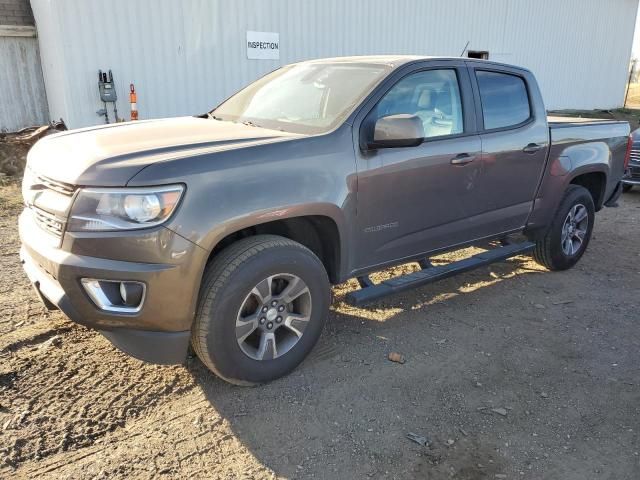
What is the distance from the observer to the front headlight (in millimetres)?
2551

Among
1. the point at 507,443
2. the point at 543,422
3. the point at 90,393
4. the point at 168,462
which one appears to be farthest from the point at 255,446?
the point at 543,422

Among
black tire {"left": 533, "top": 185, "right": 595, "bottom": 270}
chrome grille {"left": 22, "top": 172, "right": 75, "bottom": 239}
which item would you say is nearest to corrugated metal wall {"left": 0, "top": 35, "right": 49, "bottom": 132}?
chrome grille {"left": 22, "top": 172, "right": 75, "bottom": 239}

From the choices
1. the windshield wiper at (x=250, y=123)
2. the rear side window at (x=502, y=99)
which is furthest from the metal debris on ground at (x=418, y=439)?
the rear side window at (x=502, y=99)

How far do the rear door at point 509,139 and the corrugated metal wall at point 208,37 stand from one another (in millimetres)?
7523

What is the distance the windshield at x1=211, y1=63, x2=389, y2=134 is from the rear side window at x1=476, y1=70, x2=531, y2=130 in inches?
40.5

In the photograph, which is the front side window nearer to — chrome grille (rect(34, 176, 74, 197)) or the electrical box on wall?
chrome grille (rect(34, 176, 74, 197))

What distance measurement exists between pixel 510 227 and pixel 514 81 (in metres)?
1.25

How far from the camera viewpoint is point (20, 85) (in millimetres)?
11070

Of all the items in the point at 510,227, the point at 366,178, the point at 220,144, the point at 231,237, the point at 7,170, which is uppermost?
the point at 220,144

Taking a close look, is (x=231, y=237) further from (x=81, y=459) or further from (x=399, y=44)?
(x=399, y=44)

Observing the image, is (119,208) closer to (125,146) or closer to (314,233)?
(125,146)

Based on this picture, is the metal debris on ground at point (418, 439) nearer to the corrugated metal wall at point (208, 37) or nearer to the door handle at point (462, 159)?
the door handle at point (462, 159)

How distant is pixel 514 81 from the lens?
15.0 feet

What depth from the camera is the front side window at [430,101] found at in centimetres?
362
